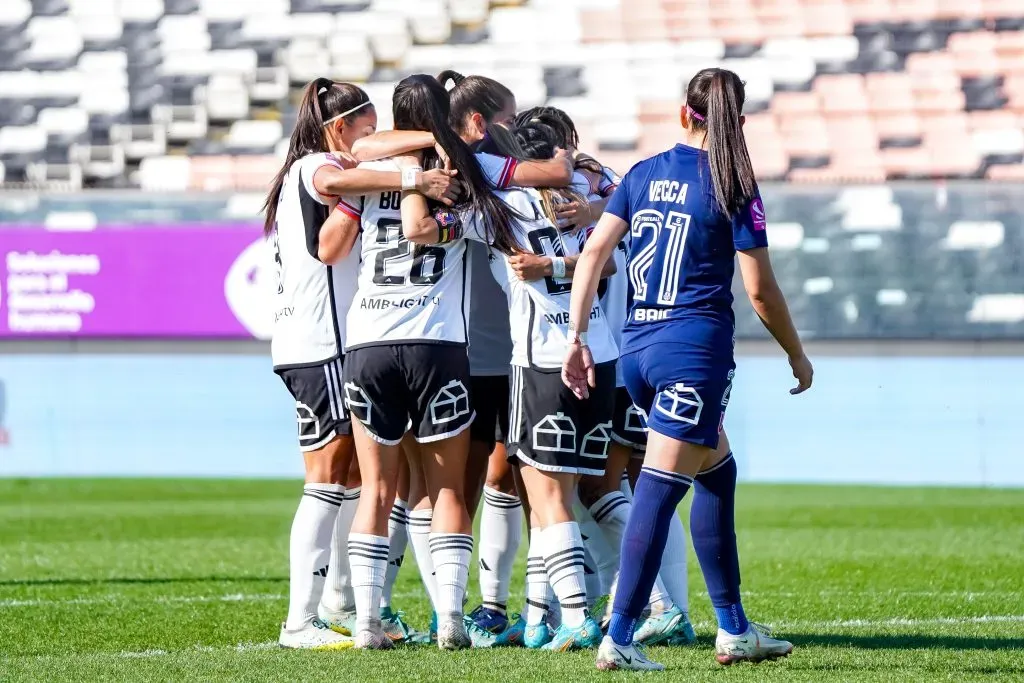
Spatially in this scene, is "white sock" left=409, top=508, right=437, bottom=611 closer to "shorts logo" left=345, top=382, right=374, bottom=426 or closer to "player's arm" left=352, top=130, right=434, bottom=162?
"shorts logo" left=345, top=382, right=374, bottom=426

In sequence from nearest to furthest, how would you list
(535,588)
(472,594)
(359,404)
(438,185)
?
(438,185), (359,404), (535,588), (472,594)

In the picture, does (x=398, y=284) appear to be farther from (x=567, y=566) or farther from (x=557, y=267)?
(x=567, y=566)

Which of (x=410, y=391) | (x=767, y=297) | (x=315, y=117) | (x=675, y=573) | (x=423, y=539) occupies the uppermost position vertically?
(x=315, y=117)

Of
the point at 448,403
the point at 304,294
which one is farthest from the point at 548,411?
the point at 304,294

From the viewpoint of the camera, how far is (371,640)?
5.04 meters

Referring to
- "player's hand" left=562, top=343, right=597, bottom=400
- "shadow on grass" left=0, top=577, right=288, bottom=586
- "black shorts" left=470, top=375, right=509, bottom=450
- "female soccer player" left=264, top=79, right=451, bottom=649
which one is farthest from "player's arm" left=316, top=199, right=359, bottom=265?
"shadow on grass" left=0, top=577, right=288, bottom=586

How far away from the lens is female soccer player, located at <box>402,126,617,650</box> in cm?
491

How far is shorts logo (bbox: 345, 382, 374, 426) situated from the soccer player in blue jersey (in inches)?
32.5

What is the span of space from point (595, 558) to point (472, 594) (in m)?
1.60

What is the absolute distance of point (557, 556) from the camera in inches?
193

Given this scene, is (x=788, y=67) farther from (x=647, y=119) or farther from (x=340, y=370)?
(x=340, y=370)

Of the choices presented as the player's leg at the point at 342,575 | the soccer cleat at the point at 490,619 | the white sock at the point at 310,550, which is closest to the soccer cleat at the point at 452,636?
the soccer cleat at the point at 490,619

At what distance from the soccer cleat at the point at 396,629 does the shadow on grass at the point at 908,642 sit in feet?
4.58

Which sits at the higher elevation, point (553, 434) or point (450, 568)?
point (553, 434)
